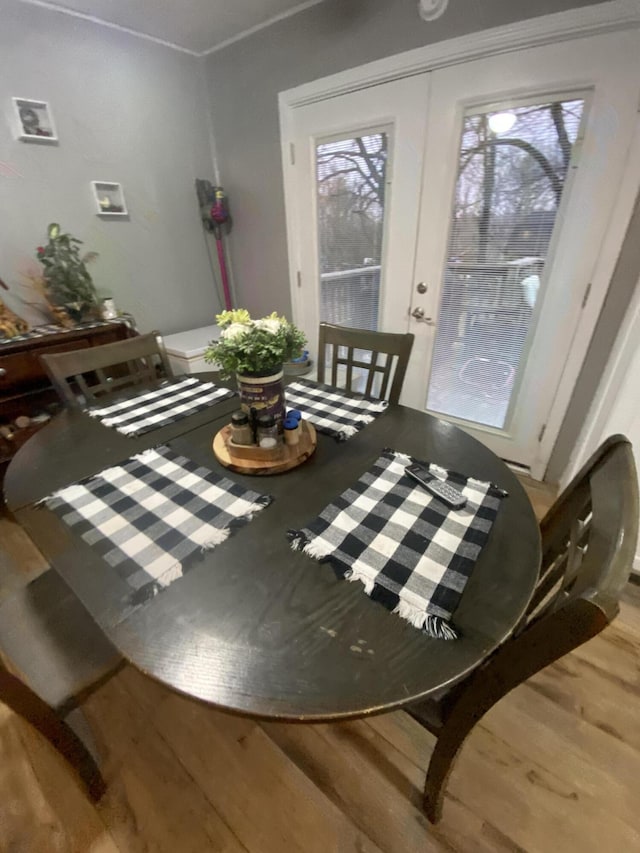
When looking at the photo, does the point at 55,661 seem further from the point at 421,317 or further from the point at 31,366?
the point at 421,317

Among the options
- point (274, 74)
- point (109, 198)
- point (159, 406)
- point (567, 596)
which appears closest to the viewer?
point (567, 596)

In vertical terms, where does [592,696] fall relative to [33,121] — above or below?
below

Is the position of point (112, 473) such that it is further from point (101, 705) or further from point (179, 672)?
point (101, 705)

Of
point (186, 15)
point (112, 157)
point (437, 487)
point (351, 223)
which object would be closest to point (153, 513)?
point (437, 487)

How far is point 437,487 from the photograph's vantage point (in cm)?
88

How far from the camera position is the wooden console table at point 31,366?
1691mm

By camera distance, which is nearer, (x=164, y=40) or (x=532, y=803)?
(x=532, y=803)

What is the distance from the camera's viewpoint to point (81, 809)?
36.7 inches

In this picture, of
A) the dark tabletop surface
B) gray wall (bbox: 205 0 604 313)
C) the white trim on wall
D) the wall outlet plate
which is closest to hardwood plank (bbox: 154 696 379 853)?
the dark tabletop surface

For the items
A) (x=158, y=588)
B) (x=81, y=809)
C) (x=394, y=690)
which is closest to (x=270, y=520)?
(x=158, y=588)

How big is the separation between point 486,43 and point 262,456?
1.95 m

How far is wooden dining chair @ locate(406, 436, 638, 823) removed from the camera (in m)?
0.47

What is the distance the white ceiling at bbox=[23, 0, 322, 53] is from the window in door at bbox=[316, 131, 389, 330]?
662 mm

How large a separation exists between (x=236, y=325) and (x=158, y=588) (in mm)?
639
